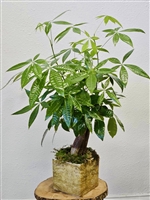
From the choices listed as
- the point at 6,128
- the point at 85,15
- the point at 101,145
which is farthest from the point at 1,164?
the point at 85,15

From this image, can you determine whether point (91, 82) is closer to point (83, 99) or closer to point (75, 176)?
point (83, 99)

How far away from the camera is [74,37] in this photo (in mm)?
1373

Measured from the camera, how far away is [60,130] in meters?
1.41

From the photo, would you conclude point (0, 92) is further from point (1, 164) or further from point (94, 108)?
point (94, 108)

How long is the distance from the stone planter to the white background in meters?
0.37

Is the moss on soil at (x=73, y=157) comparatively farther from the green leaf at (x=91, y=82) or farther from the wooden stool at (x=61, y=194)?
the green leaf at (x=91, y=82)

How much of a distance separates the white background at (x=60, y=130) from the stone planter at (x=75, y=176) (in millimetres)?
372

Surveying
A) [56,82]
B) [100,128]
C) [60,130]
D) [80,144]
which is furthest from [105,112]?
[60,130]

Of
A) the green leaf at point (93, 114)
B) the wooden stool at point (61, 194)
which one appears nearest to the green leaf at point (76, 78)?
the green leaf at point (93, 114)

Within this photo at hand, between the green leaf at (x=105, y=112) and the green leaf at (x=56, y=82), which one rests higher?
the green leaf at (x=56, y=82)

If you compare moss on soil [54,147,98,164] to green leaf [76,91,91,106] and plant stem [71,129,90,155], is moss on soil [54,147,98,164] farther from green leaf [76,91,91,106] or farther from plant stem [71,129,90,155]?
green leaf [76,91,91,106]

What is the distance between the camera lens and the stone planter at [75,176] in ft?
3.27

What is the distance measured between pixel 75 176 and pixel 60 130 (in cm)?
44

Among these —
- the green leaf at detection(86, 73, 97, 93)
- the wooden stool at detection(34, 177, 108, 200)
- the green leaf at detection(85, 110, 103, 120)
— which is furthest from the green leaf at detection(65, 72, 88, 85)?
the wooden stool at detection(34, 177, 108, 200)
